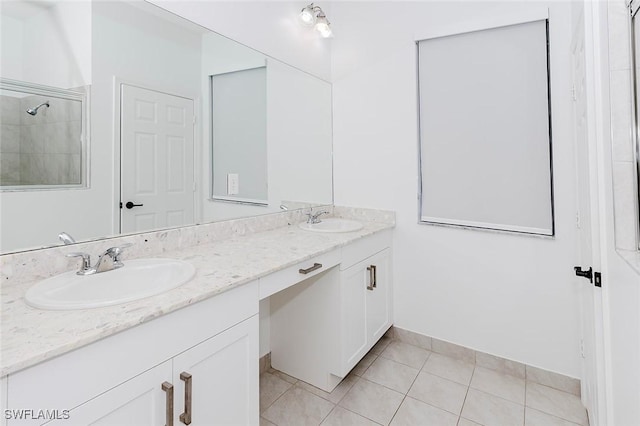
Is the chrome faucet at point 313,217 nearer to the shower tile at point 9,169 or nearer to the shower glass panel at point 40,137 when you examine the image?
the shower glass panel at point 40,137

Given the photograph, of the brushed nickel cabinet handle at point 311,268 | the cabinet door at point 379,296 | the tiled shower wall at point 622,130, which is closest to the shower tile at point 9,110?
the brushed nickel cabinet handle at point 311,268

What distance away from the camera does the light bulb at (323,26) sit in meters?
2.35

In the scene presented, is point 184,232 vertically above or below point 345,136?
below

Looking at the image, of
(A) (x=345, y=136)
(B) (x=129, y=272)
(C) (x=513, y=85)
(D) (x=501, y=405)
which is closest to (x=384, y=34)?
(A) (x=345, y=136)

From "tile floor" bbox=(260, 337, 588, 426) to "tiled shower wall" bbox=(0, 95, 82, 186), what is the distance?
143 centimetres

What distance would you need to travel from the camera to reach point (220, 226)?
177 centimetres

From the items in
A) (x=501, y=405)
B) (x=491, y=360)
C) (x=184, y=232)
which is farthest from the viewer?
(x=491, y=360)

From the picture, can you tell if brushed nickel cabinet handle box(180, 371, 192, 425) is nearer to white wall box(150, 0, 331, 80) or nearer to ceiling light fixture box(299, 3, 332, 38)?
white wall box(150, 0, 331, 80)

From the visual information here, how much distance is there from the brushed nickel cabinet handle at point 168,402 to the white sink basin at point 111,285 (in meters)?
0.25

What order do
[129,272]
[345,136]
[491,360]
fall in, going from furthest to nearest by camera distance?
[345,136], [491,360], [129,272]

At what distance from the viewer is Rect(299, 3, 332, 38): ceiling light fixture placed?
90.3 inches

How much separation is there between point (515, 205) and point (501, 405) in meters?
1.10

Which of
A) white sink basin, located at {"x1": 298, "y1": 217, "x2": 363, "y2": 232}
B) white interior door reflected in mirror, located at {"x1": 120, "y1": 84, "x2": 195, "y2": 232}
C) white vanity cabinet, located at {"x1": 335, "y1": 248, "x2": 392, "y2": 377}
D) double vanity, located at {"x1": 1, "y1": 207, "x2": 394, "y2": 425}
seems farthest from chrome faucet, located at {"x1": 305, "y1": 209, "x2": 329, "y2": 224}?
white interior door reflected in mirror, located at {"x1": 120, "y1": 84, "x2": 195, "y2": 232}

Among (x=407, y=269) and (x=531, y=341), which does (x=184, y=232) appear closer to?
(x=407, y=269)
